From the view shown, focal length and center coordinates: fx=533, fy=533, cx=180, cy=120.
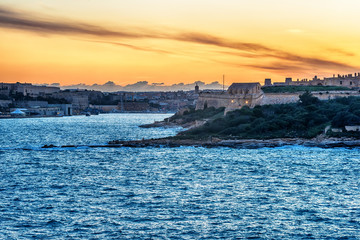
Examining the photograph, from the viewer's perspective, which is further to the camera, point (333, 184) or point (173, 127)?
point (173, 127)

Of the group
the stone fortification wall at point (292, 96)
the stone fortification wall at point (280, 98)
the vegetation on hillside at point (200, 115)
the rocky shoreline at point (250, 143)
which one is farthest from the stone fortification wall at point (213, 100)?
the rocky shoreline at point (250, 143)

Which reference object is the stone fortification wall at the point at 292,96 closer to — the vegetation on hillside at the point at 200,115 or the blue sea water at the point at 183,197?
the vegetation on hillside at the point at 200,115

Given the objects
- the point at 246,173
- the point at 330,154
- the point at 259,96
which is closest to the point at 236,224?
the point at 246,173

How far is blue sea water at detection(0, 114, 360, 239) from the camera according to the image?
1616 centimetres

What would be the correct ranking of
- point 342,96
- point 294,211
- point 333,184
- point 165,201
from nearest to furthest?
point 294,211 < point 165,201 < point 333,184 < point 342,96

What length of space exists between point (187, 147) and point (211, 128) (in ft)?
33.3

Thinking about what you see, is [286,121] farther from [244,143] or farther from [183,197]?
[183,197]

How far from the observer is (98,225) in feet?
54.4

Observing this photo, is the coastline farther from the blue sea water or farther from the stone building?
the stone building

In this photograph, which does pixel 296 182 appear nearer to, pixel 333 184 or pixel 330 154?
pixel 333 184

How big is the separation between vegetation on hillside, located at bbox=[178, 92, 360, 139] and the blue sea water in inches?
405

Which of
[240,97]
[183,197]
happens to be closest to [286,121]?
[240,97]

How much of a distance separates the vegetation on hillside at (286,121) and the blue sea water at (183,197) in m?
10.3

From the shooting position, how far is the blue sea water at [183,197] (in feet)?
53.0
